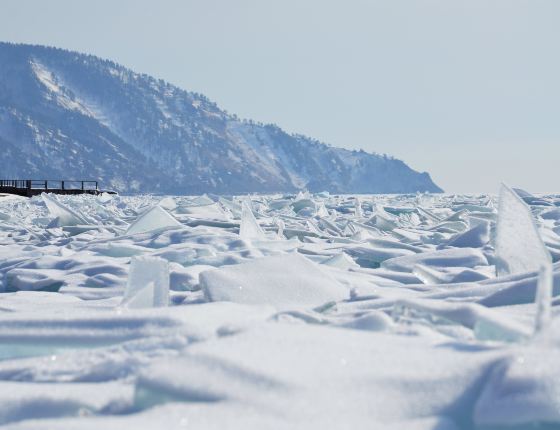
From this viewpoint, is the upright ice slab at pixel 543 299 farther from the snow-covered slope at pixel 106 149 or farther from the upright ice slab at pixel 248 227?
the snow-covered slope at pixel 106 149

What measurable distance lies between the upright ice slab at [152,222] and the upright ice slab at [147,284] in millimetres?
2343

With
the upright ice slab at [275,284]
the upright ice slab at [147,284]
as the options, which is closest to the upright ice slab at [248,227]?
the upright ice slab at [275,284]

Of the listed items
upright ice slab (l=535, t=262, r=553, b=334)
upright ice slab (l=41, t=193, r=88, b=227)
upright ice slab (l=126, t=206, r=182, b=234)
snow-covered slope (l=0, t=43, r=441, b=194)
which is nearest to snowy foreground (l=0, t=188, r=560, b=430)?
upright ice slab (l=535, t=262, r=553, b=334)

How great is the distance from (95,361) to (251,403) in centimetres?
38

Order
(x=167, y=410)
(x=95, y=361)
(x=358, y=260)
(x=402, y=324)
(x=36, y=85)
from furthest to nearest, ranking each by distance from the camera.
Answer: (x=36, y=85)
(x=358, y=260)
(x=402, y=324)
(x=95, y=361)
(x=167, y=410)

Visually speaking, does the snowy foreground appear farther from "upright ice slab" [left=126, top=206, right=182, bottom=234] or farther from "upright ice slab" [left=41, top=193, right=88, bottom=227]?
"upright ice slab" [left=41, top=193, right=88, bottom=227]

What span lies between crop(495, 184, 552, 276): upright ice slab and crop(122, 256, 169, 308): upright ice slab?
1026mm

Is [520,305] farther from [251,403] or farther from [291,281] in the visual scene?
[251,403]

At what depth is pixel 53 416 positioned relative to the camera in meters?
0.94

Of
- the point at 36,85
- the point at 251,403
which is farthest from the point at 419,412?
the point at 36,85

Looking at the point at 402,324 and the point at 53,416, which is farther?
the point at 402,324

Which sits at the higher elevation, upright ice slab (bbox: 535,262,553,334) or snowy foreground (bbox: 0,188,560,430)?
upright ice slab (bbox: 535,262,553,334)

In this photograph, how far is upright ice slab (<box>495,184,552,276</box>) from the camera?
Result: 6.71 ft

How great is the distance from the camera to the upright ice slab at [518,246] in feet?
6.71
